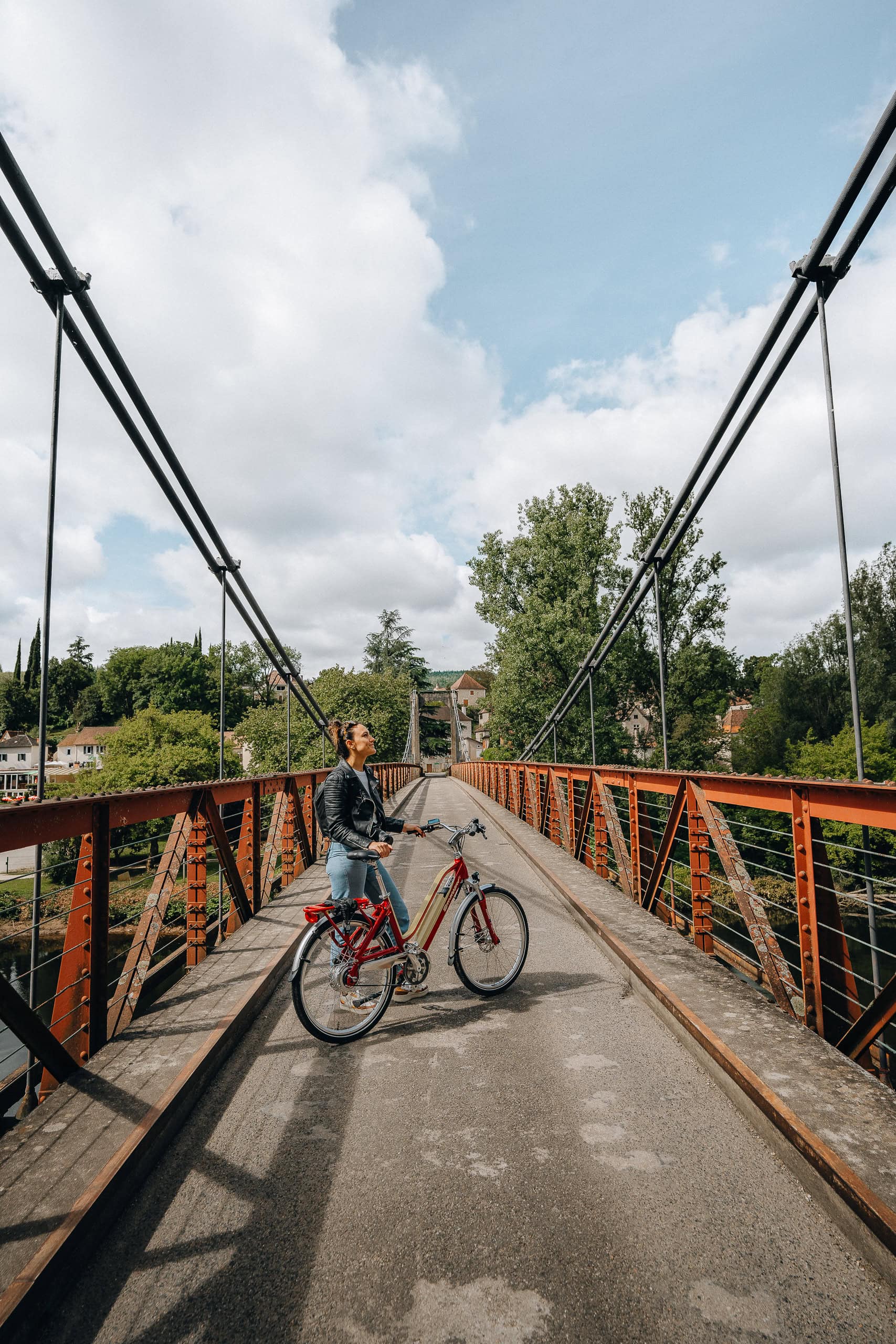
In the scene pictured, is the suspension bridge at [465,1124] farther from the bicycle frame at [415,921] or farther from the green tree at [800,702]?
the green tree at [800,702]

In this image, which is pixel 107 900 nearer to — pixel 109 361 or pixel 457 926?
pixel 457 926

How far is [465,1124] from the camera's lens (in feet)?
8.78

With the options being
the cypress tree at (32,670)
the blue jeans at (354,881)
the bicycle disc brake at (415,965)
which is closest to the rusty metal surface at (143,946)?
the blue jeans at (354,881)

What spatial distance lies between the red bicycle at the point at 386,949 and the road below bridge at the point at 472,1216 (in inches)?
10.4

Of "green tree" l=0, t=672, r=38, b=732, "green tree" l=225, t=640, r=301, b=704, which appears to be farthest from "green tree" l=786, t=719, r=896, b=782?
"green tree" l=0, t=672, r=38, b=732

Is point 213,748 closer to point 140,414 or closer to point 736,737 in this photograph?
point 736,737

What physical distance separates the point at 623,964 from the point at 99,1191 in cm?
308

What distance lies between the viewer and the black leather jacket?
384 cm

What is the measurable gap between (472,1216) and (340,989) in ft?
5.20

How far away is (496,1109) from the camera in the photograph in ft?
9.11

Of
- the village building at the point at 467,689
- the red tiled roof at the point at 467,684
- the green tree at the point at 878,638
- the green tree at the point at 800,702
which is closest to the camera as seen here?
the green tree at the point at 878,638

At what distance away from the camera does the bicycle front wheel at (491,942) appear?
13.2 ft

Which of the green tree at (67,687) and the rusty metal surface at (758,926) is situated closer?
the rusty metal surface at (758,926)

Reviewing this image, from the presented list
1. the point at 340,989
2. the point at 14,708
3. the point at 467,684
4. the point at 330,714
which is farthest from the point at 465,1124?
the point at 467,684
